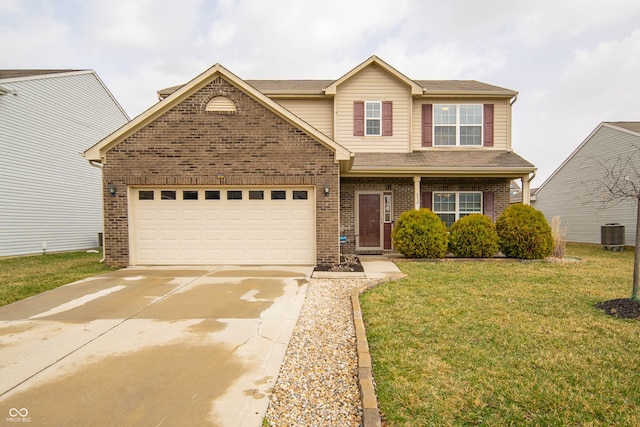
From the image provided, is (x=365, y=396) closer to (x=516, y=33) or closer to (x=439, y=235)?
(x=439, y=235)

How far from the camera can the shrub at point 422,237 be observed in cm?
984

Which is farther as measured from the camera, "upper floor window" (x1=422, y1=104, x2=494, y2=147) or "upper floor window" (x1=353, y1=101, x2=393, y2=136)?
"upper floor window" (x1=422, y1=104, x2=494, y2=147)

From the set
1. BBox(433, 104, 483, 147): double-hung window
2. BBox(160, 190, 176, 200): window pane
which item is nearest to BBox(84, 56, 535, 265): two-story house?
BBox(160, 190, 176, 200): window pane

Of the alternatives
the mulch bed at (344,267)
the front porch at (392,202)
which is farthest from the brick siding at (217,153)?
the front porch at (392,202)

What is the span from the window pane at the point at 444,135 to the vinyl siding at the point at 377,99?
1.28m

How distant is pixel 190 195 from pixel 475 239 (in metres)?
8.75

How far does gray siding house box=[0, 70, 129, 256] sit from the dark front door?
13246mm

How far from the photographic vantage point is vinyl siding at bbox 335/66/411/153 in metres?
12.5

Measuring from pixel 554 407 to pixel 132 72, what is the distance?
3615 centimetres

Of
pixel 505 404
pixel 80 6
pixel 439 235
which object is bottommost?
pixel 505 404

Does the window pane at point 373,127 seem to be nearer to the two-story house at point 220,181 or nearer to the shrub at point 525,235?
the two-story house at point 220,181

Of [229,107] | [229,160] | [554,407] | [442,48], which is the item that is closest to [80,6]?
Result: [229,107]

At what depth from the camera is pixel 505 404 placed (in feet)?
8.36

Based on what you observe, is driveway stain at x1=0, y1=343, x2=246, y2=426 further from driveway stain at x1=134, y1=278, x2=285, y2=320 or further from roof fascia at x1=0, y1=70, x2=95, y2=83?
roof fascia at x1=0, y1=70, x2=95, y2=83
